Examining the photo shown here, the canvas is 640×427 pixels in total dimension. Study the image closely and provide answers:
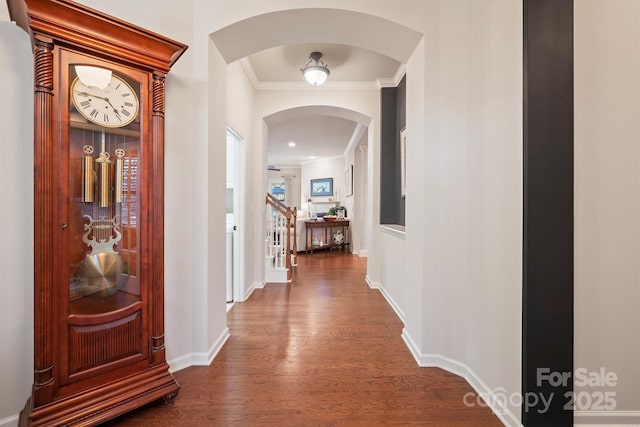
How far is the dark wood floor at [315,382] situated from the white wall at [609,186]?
0.76m

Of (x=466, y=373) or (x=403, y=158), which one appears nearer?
(x=466, y=373)

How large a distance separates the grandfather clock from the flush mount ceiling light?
1.78 metres

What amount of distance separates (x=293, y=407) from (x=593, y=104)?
2.19 metres

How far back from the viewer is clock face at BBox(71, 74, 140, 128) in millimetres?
1379

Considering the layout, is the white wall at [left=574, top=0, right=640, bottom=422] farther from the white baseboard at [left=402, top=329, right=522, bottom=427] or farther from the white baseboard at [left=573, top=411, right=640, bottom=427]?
the white baseboard at [left=402, top=329, right=522, bottom=427]

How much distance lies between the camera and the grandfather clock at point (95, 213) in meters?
1.25

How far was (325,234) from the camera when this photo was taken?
24.6 ft

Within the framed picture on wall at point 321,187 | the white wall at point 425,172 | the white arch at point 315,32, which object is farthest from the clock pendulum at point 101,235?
the framed picture on wall at point 321,187

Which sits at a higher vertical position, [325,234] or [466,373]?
[325,234]

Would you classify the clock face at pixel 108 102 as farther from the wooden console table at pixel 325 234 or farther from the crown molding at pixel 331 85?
the wooden console table at pixel 325 234

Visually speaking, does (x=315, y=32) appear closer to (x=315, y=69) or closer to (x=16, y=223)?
(x=315, y=69)

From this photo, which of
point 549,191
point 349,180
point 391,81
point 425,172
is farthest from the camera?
point 349,180

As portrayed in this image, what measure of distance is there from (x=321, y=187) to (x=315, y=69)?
6068mm

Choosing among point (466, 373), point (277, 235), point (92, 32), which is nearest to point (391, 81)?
point (277, 235)
